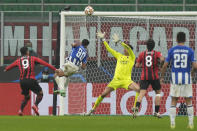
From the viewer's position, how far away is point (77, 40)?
54.2 ft

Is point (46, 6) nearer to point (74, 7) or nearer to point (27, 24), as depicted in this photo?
point (74, 7)

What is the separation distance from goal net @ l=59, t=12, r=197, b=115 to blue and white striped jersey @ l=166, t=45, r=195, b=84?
20.2ft

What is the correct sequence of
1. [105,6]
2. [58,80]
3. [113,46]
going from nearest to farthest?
[58,80], [113,46], [105,6]

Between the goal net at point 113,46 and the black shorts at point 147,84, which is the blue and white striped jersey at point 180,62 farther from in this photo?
the goal net at point 113,46

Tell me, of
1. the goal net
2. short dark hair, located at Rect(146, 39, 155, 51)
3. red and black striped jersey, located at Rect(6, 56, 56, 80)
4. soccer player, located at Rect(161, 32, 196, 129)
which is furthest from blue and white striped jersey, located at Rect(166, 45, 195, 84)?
the goal net

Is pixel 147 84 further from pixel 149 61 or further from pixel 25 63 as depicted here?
pixel 25 63

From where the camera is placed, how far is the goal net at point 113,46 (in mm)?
16031

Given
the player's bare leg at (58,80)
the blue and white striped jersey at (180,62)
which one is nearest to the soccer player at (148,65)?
the player's bare leg at (58,80)

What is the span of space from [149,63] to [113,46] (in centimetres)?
481

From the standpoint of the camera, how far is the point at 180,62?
953cm

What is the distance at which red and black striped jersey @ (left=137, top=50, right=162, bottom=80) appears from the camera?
496 inches

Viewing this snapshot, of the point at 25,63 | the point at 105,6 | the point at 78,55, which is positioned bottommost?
the point at 25,63

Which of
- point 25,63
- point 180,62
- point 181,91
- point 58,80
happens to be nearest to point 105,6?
point 58,80

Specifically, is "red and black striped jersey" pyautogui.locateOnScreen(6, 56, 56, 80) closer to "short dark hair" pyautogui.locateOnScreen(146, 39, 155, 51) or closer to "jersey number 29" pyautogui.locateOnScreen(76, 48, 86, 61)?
"jersey number 29" pyautogui.locateOnScreen(76, 48, 86, 61)
